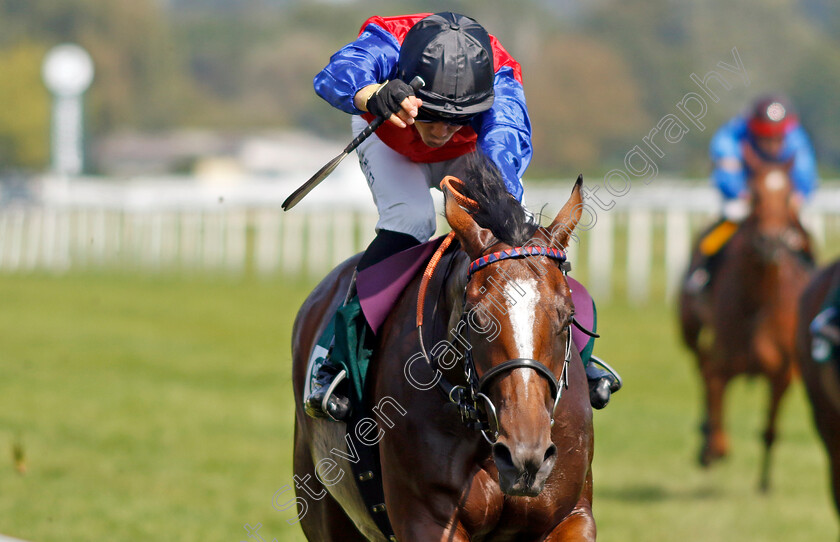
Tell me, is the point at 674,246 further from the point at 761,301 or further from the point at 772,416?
the point at 772,416

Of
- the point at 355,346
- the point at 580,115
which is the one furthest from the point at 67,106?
the point at 355,346

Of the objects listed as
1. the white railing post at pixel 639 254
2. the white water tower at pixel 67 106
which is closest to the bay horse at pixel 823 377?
the white railing post at pixel 639 254

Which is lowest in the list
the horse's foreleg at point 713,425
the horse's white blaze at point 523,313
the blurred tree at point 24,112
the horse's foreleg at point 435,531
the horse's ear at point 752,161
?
the blurred tree at point 24,112

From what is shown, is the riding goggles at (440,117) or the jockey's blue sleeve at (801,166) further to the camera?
the jockey's blue sleeve at (801,166)

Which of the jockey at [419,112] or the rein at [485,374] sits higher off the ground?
the jockey at [419,112]

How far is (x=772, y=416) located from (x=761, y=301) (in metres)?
0.83

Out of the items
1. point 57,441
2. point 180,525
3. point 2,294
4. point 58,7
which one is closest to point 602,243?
point 2,294

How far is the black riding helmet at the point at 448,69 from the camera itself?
3.55 m

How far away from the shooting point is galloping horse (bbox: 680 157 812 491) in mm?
8484

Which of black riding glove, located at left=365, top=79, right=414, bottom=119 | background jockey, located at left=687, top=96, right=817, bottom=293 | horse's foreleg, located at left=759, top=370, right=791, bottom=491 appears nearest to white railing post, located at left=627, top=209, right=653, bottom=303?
background jockey, located at left=687, top=96, right=817, bottom=293

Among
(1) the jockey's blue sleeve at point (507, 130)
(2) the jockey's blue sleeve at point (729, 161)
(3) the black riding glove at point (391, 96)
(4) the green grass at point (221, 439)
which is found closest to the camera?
(3) the black riding glove at point (391, 96)

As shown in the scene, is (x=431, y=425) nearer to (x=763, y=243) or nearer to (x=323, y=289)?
(x=323, y=289)

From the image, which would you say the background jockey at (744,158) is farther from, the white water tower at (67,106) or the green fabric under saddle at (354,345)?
the white water tower at (67,106)

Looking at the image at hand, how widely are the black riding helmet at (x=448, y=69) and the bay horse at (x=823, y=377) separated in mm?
3211
